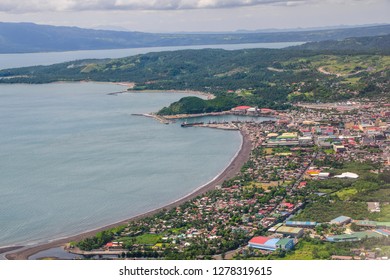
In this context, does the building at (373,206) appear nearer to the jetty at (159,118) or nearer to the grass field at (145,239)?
the grass field at (145,239)

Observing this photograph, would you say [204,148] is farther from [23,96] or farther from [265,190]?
[23,96]

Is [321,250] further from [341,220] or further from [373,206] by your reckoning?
[373,206]

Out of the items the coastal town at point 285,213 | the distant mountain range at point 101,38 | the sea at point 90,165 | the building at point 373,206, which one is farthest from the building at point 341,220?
the distant mountain range at point 101,38

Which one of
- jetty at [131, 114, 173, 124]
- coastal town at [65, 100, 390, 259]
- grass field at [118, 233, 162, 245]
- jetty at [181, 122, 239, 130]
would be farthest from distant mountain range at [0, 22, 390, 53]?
grass field at [118, 233, 162, 245]

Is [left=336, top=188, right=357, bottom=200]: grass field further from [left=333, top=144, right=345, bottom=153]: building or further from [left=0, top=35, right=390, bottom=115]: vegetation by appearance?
[left=0, top=35, right=390, bottom=115]: vegetation

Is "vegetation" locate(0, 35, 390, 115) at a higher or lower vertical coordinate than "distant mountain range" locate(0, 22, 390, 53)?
lower

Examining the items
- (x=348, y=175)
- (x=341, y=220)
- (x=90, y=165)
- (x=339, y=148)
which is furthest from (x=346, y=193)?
(x=90, y=165)

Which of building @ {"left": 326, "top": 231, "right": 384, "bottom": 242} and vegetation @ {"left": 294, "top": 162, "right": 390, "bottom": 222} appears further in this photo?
vegetation @ {"left": 294, "top": 162, "right": 390, "bottom": 222}
